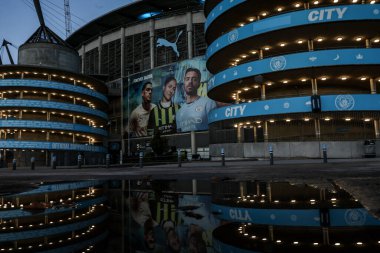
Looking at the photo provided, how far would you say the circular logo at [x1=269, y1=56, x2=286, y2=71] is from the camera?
30266mm

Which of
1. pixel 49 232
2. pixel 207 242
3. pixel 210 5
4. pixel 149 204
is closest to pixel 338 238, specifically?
pixel 207 242

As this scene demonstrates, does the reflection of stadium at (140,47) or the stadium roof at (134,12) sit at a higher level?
the stadium roof at (134,12)

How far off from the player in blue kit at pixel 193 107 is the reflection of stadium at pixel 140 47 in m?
1.88

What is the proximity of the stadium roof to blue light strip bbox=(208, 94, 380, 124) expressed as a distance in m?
36.7

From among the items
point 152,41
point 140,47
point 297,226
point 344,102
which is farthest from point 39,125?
point 297,226

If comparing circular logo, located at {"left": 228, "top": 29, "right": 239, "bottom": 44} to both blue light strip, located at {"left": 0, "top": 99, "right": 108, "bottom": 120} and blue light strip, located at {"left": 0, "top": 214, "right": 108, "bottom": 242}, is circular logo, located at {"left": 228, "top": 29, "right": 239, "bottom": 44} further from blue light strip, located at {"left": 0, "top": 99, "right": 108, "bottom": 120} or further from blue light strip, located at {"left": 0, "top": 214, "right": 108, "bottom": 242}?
blue light strip, located at {"left": 0, "top": 99, "right": 108, "bottom": 120}

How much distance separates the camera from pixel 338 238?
8.85ft

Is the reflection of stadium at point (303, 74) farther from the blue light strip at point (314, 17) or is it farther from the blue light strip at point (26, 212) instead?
the blue light strip at point (26, 212)

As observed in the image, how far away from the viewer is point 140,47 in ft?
A: 220

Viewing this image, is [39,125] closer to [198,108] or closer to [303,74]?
[198,108]

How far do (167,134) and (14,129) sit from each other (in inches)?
1054

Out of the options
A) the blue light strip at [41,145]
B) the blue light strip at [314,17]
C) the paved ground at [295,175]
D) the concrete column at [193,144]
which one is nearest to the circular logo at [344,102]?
the blue light strip at [314,17]

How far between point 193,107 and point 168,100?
21.4 feet

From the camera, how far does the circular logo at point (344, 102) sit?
93.2 feet
